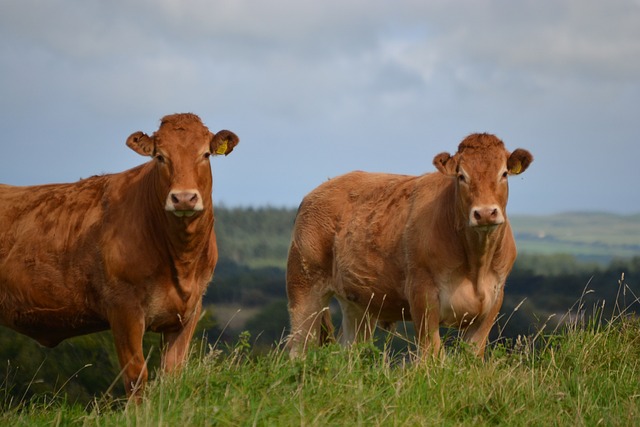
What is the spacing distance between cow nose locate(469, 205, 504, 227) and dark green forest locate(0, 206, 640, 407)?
2.88 ft

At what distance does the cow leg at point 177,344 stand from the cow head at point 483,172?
288cm

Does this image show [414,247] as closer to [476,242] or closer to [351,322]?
[476,242]

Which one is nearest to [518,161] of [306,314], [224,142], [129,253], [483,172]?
[483,172]

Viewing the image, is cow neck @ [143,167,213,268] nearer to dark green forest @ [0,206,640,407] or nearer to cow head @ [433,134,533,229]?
dark green forest @ [0,206,640,407]

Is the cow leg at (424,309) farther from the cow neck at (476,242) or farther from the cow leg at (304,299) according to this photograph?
the cow leg at (304,299)

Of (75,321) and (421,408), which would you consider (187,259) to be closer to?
(75,321)

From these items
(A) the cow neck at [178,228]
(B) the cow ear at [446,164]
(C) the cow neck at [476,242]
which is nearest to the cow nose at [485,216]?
(C) the cow neck at [476,242]

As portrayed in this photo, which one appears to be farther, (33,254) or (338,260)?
(338,260)

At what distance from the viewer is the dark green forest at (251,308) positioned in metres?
10.7

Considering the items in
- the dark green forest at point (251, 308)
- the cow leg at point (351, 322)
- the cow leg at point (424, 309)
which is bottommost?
the dark green forest at point (251, 308)

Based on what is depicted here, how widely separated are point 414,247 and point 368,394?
11.8 ft

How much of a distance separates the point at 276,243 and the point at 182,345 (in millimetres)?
87091

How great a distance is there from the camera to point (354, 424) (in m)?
7.07

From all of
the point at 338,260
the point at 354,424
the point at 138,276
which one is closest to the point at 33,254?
the point at 138,276
